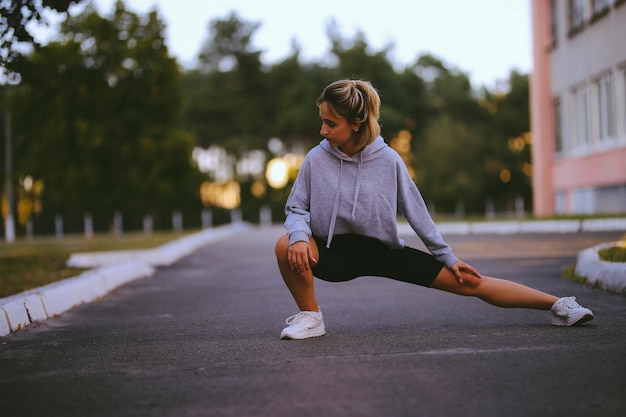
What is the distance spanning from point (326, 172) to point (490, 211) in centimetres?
5923

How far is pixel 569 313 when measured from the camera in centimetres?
556

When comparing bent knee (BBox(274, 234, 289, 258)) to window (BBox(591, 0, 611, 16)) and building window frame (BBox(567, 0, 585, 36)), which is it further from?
building window frame (BBox(567, 0, 585, 36))

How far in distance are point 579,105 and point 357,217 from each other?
24.4 metres

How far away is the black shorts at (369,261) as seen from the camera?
5434mm

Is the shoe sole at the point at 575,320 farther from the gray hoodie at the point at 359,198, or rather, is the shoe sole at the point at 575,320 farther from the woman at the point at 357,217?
the gray hoodie at the point at 359,198

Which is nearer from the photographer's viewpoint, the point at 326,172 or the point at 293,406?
the point at 293,406

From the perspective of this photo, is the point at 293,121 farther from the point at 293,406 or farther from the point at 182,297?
the point at 293,406

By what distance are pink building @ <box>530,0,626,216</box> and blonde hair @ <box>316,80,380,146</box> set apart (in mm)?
20236

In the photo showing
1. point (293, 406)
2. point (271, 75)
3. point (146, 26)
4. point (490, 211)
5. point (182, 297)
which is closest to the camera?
point (293, 406)

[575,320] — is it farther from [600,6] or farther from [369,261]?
[600,6]

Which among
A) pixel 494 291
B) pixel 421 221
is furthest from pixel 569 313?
pixel 421 221

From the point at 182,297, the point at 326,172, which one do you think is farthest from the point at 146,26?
the point at 326,172

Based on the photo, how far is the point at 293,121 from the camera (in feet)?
210

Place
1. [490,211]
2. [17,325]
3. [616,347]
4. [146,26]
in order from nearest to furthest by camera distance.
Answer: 1. [616,347]
2. [17,325]
3. [146,26]
4. [490,211]
